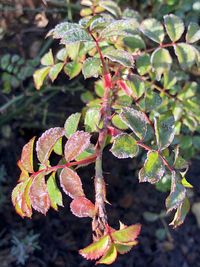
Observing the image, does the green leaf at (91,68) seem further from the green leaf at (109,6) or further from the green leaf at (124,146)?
the green leaf at (109,6)

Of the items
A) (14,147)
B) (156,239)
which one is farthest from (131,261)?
(14,147)

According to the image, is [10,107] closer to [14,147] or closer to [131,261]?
[14,147]

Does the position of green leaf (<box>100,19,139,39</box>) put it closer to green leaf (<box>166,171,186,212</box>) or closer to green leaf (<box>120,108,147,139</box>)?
green leaf (<box>120,108,147,139</box>)

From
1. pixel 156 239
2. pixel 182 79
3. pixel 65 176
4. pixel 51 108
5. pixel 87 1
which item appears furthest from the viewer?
pixel 51 108

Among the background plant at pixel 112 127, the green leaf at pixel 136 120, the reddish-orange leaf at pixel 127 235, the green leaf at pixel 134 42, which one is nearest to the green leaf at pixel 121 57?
the background plant at pixel 112 127

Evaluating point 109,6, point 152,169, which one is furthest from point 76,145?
point 109,6

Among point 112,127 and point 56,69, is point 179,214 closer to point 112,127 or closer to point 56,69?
point 112,127
